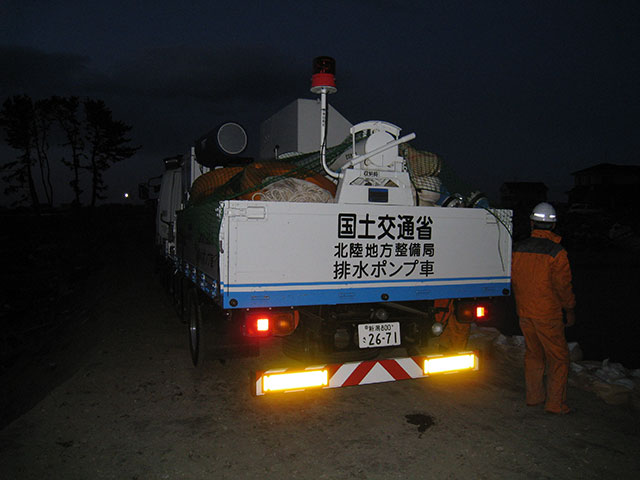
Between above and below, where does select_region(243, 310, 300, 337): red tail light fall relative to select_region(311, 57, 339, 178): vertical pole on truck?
below

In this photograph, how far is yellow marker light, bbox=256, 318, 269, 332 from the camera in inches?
152

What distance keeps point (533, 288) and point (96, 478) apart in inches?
149

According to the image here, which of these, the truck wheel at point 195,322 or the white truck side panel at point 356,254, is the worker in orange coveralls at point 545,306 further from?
the truck wheel at point 195,322

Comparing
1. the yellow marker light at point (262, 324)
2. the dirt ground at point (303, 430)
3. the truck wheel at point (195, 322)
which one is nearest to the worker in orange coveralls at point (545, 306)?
the dirt ground at point (303, 430)

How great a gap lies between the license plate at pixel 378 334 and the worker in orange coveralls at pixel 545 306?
1.16 m

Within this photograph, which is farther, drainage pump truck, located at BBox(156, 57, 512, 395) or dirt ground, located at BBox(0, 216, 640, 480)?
drainage pump truck, located at BBox(156, 57, 512, 395)

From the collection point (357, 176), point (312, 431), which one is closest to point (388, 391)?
point (312, 431)

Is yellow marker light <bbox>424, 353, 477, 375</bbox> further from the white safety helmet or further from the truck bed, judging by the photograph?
the white safety helmet

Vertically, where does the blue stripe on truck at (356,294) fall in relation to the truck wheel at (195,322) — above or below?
above

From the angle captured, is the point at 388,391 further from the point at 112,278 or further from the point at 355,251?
the point at 112,278

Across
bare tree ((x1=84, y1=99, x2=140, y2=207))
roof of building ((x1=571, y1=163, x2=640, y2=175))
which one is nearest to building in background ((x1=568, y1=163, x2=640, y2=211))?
roof of building ((x1=571, y1=163, x2=640, y2=175))

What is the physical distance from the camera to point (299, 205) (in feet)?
12.5

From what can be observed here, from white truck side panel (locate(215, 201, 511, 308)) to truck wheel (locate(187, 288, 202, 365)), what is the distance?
Answer: 1205 millimetres

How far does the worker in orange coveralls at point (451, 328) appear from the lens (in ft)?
15.2
